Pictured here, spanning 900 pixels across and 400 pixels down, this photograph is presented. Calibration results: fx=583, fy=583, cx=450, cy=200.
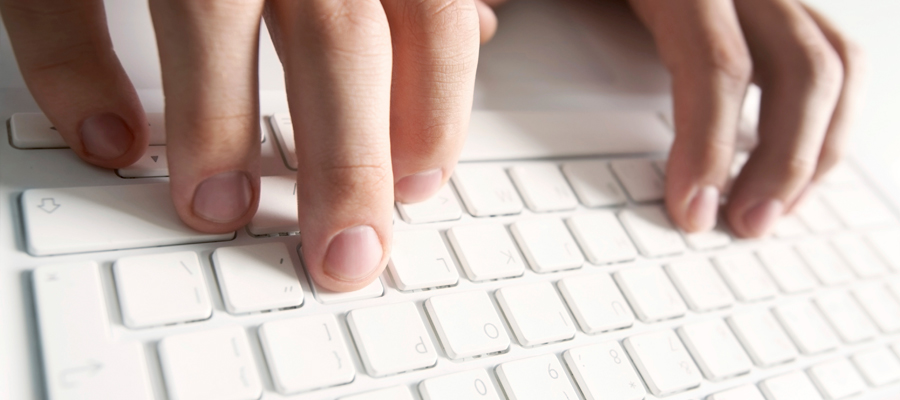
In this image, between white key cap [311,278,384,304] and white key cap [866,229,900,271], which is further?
white key cap [866,229,900,271]

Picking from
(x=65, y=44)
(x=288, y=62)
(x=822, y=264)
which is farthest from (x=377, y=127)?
(x=822, y=264)

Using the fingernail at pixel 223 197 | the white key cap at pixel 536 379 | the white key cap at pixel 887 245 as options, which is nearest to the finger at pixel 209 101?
the fingernail at pixel 223 197

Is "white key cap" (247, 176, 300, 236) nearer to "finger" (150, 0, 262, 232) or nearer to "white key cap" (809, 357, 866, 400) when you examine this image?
"finger" (150, 0, 262, 232)

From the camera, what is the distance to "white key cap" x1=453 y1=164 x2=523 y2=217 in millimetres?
498

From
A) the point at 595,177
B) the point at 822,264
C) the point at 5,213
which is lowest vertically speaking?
the point at 822,264

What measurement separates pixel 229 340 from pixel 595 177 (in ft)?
1.26

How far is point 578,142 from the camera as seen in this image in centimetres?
61

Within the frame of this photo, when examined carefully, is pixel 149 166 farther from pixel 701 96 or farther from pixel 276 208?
pixel 701 96

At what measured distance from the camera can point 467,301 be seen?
1.39ft

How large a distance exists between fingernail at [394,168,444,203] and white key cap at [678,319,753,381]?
0.81 ft

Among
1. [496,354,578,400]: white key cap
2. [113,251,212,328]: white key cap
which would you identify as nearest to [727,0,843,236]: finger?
[496,354,578,400]: white key cap

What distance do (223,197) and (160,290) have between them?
7 cm

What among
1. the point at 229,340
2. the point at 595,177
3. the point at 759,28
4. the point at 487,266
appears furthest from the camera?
the point at 759,28

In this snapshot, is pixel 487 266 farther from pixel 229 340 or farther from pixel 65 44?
pixel 65 44
